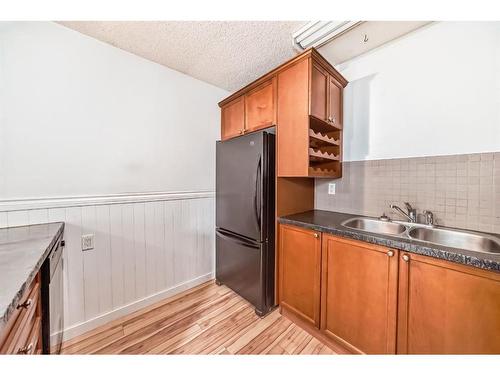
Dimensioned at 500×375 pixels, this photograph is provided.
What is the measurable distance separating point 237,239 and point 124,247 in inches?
39.1

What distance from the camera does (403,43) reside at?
1565 millimetres

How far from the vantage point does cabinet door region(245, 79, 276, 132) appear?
5.64ft

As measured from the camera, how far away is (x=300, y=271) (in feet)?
5.06

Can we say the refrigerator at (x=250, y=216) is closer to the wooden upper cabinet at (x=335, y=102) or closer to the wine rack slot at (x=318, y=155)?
the wine rack slot at (x=318, y=155)

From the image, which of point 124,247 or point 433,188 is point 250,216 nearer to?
point 124,247

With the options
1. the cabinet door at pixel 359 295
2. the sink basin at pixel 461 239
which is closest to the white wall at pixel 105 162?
the cabinet door at pixel 359 295

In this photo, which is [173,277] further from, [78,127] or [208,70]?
[208,70]

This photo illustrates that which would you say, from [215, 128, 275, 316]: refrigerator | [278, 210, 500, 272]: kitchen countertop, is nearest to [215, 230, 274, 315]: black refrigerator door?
[215, 128, 275, 316]: refrigerator

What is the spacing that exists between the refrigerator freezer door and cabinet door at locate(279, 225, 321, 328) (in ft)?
0.59

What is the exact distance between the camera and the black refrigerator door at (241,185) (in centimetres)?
166

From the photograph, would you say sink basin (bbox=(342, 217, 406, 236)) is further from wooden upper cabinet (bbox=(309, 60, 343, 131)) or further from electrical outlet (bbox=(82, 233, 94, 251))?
electrical outlet (bbox=(82, 233, 94, 251))

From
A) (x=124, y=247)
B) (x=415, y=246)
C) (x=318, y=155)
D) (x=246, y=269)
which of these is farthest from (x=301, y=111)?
(x=124, y=247)

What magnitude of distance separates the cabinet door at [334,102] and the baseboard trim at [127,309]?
6.89 feet
